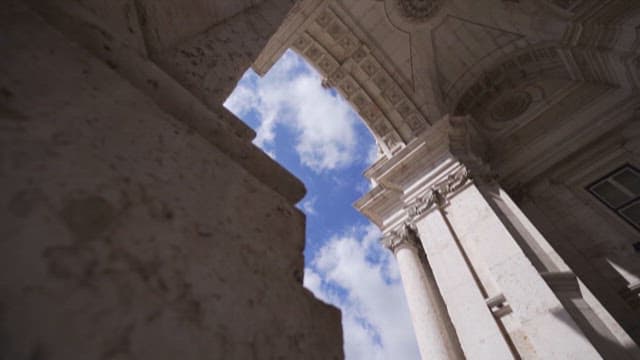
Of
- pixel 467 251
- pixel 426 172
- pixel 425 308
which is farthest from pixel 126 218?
pixel 426 172

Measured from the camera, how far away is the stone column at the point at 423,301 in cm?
485

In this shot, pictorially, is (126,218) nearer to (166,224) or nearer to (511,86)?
(166,224)

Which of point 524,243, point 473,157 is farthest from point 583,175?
point 524,243

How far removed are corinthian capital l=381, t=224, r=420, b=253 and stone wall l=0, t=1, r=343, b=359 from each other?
5518 mm

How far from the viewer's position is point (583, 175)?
6.21 m

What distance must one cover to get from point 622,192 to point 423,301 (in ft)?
12.7

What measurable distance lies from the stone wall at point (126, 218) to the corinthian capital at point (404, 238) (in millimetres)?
5518

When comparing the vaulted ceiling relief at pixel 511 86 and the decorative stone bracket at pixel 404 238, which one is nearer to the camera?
the decorative stone bracket at pixel 404 238

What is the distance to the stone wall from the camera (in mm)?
539

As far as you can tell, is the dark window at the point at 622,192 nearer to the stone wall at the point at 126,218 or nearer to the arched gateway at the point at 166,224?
the arched gateway at the point at 166,224

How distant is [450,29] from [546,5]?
2220mm

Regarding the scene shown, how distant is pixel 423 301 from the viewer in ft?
18.3

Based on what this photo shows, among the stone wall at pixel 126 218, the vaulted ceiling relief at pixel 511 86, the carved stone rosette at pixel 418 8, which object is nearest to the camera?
the stone wall at pixel 126 218

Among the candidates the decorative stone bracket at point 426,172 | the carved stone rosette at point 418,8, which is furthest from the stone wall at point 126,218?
the carved stone rosette at point 418,8
